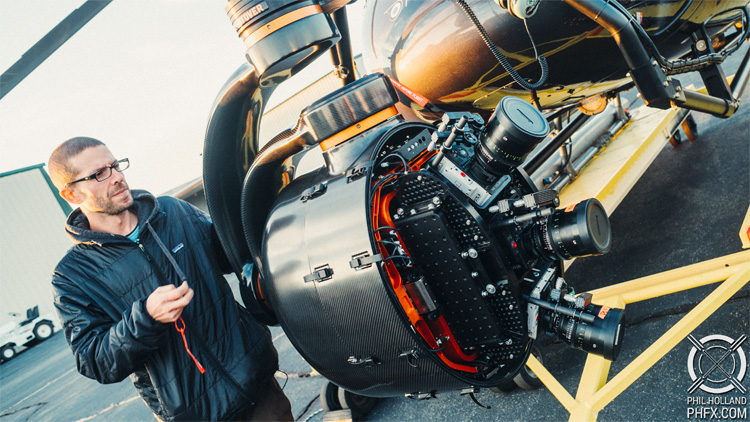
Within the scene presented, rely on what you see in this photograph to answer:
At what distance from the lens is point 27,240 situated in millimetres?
18609

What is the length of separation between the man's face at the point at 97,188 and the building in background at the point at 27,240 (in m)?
19.6

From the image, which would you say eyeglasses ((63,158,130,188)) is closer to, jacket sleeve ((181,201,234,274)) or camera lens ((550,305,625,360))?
jacket sleeve ((181,201,234,274))

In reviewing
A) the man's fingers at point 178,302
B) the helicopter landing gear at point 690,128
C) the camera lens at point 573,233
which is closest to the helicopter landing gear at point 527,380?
the camera lens at point 573,233

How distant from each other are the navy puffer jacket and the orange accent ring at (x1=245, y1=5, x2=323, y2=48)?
39.5 inches

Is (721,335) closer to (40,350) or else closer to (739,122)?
(739,122)

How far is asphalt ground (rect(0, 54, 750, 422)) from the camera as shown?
232cm

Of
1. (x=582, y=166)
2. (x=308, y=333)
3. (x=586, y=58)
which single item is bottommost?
(x=582, y=166)

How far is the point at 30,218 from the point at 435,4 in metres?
21.5

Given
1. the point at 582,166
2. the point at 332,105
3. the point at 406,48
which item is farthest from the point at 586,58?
the point at 332,105

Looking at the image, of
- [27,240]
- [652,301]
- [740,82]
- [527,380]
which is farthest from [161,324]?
[27,240]

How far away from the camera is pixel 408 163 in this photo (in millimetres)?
1647

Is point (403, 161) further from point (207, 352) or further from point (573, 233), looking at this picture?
point (207, 352)

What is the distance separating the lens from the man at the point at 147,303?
1.87m

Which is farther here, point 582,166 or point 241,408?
point 582,166
